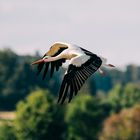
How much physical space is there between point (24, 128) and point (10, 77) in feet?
107

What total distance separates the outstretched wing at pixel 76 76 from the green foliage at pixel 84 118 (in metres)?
64.9

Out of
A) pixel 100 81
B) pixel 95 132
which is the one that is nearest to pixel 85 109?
pixel 95 132

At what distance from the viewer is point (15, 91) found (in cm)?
11481

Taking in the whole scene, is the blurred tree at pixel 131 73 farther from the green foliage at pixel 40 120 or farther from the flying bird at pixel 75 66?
the flying bird at pixel 75 66

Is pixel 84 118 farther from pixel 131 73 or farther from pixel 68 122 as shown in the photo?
pixel 131 73

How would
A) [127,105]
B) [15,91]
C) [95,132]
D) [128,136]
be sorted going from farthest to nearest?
1. [15,91]
2. [127,105]
3. [95,132]
4. [128,136]

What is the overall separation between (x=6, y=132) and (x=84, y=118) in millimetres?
12172

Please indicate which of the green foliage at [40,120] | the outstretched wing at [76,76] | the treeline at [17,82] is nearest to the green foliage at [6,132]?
the green foliage at [40,120]

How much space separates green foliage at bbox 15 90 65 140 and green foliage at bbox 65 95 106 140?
5.74 ft

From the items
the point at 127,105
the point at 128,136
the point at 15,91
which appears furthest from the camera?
the point at 15,91

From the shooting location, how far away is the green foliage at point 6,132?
78812 millimetres

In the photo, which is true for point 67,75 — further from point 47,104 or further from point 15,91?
point 15,91

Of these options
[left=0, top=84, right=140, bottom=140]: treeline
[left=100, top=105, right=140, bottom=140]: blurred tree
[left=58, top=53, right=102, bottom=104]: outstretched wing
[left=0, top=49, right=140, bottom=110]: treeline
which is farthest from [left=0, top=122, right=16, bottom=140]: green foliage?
[left=58, top=53, right=102, bottom=104]: outstretched wing

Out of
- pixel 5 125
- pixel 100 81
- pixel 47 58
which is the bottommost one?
pixel 100 81
